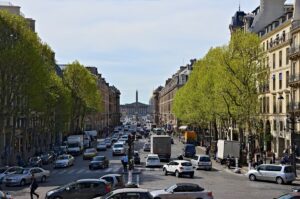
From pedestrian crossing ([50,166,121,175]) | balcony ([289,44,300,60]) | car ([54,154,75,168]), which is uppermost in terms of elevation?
balcony ([289,44,300,60])

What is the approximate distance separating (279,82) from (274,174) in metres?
26.4

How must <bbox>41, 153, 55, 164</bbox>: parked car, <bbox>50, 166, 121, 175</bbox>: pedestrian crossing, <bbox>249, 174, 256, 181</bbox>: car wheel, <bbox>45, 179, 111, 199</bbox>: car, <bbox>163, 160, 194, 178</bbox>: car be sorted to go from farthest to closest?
<bbox>41, 153, 55, 164</bbox>: parked car < <bbox>50, 166, 121, 175</bbox>: pedestrian crossing < <bbox>163, 160, 194, 178</bbox>: car < <bbox>249, 174, 256, 181</bbox>: car wheel < <bbox>45, 179, 111, 199</bbox>: car

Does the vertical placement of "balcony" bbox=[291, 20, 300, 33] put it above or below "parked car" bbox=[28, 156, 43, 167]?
above

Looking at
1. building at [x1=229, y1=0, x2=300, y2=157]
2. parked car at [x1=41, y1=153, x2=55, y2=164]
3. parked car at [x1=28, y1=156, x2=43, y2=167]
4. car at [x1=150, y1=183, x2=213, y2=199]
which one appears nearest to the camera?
car at [x1=150, y1=183, x2=213, y2=199]

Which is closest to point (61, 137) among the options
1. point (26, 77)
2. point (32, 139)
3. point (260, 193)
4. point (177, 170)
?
point (32, 139)

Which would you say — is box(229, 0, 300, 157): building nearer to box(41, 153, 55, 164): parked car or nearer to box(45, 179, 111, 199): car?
box(41, 153, 55, 164): parked car

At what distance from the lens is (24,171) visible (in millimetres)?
44281

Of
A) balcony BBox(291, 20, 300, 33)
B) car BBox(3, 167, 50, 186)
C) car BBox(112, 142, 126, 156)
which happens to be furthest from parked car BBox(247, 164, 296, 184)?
car BBox(112, 142, 126, 156)

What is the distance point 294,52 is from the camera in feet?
205

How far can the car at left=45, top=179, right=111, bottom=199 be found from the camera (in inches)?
1201

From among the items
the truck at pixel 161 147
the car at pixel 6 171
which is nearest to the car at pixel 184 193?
the car at pixel 6 171

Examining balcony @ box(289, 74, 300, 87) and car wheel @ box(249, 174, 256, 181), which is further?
balcony @ box(289, 74, 300, 87)

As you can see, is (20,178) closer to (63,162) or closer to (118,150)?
(63,162)

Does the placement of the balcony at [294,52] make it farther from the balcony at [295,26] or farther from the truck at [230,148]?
the truck at [230,148]
